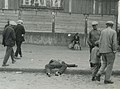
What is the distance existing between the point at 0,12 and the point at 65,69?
1265 centimetres

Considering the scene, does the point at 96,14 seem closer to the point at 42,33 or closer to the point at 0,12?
the point at 42,33

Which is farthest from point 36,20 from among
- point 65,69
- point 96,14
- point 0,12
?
point 65,69

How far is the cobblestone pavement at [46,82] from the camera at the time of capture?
34.8 ft

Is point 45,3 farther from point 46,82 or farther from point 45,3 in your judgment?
point 46,82

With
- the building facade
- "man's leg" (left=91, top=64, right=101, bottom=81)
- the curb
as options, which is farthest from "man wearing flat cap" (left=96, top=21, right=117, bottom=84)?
the building facade

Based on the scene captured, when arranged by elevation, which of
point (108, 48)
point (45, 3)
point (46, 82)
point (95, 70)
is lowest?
point (46, 82)

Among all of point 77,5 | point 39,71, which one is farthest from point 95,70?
point 77,5

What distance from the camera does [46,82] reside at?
37.1 ft

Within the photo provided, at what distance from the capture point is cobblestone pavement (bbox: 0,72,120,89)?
34.8 ft

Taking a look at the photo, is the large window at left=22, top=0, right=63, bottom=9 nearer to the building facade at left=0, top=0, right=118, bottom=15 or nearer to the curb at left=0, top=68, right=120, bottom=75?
the building facade at left=0, top=0, right=118, bottom=15

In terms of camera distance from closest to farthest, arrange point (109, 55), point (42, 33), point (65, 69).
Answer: point (109, 55)
point (65, 69)
point (42, 33)

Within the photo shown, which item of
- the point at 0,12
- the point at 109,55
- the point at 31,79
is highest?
the point at 0,12

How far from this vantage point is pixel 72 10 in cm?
2453

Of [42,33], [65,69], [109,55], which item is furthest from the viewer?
[42,33]
